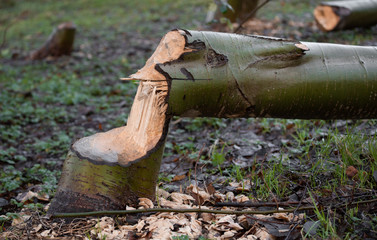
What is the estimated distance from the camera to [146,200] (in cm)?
219

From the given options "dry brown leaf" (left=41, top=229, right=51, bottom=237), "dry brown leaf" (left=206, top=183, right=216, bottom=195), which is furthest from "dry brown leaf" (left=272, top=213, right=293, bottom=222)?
"dry brown leaf" (left=41, top=229, right=51, bottom=237)

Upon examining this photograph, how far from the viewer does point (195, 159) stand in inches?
125

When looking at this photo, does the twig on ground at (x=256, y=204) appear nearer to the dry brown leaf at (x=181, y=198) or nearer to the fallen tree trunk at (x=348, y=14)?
the dry brown leaf at (x=181, y=198)

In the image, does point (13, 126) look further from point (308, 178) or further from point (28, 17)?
point (28, 17)

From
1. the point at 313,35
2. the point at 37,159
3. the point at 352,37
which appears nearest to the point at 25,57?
the point at 37,159

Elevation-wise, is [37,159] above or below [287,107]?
below

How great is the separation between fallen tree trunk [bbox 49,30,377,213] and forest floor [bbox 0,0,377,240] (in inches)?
9.1

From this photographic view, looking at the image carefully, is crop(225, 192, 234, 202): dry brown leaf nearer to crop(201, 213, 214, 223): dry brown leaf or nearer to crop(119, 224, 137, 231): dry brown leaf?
crop(201, 213, 214, 223): dry brown leaf

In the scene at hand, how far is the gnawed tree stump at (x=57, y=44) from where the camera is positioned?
24.1ft

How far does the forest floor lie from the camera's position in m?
2.00

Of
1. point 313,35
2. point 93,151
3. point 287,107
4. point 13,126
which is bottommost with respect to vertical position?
point 13,126

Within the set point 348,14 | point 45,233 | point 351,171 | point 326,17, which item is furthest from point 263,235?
point 326,17

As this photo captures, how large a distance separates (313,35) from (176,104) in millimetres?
5196

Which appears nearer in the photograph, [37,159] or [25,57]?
[37,159]
